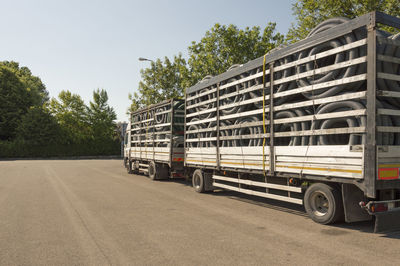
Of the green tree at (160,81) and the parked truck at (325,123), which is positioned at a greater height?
the green tree at (160,81)

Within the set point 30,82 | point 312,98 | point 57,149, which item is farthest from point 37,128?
point 312,98

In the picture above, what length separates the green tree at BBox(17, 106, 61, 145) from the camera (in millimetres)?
45500

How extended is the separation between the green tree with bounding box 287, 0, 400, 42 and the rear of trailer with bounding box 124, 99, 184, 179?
550cm

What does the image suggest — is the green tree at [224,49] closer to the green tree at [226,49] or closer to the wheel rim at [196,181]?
the green tree at [226,49]

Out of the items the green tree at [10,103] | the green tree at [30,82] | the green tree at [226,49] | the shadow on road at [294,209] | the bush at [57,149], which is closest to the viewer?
the shadow on road at [294,209]

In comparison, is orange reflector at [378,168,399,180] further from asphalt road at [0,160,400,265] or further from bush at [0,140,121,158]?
bush at [0,140,121,158]

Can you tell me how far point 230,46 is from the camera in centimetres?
1931

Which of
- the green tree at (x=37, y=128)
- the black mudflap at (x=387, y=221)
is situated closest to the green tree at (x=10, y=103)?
the green tree at (x=37, y=128)

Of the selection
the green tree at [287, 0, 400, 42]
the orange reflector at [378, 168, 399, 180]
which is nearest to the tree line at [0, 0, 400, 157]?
the green tree at [287, 0, 400, 42]

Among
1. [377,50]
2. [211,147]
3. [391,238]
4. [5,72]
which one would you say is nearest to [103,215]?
[211,147]

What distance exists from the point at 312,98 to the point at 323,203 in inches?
78.3

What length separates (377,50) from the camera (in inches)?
208

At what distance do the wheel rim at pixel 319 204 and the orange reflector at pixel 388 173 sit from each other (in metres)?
1.27

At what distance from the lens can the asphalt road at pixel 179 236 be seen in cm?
445
